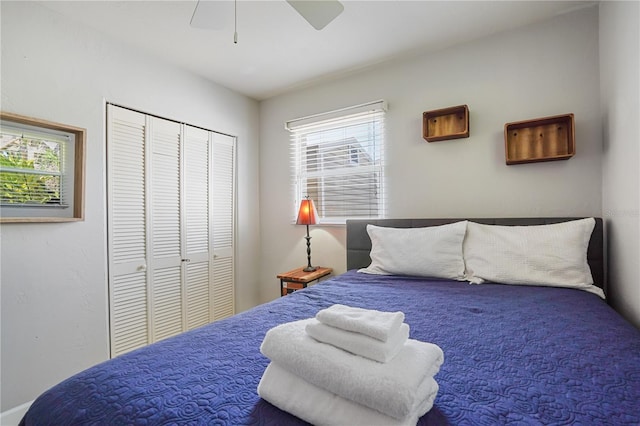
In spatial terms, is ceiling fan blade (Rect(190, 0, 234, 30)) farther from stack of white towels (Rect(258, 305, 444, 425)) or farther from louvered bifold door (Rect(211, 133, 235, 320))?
stack of white towels (Rect(258, 305, 444, 425))

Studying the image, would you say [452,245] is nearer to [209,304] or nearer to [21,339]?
[209,304]

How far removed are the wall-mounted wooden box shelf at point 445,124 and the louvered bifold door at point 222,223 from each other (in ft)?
6.18

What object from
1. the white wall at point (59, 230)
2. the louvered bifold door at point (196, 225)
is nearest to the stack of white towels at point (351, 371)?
the white wall at point (59, 230)

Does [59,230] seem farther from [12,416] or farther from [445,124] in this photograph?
[445,124]

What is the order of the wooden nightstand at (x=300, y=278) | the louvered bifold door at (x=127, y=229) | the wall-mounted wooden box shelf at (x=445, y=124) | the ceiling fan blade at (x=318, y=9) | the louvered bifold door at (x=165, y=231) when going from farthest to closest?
the wooden nightstand at (x=300, y=278), the louvered bifold door at (x=165, y=231), the wall-mounted wooden box shelf at (x=445, y=124), the louvered bifold door at (x=127, y=229), the ceiling fan blade at (x=318, y=9)

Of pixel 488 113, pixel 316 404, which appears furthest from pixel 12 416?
pixel 488 113

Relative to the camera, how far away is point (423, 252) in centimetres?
210

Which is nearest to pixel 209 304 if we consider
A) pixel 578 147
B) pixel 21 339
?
pixel 21 339

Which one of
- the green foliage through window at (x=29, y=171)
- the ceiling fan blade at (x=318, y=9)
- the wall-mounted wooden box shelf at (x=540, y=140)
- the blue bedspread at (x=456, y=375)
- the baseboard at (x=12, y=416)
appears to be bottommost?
the baseboard at (x=12, y=416)

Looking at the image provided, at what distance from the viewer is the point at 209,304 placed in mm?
2895

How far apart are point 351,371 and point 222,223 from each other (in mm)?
2596

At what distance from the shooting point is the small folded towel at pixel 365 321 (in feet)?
2.41

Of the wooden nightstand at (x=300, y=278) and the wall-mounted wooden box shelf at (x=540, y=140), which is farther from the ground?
A: the wall-mounted wooden box shelf at (x=540, y=140)

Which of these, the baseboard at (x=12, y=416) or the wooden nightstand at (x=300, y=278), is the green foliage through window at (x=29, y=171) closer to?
the baseboard at (x=12, y=416)
